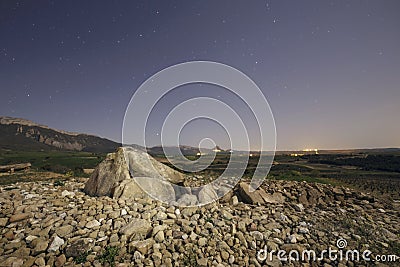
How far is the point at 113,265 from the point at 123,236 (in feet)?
2.90

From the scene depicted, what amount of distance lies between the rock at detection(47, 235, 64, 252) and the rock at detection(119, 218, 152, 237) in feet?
4.83

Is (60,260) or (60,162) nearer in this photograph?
(60,260)

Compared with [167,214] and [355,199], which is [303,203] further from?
[167,214]

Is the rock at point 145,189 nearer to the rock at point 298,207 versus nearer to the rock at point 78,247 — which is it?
the rock at point 78,247

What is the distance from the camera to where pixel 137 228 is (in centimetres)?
614

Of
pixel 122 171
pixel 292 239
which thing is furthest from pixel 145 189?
pixel 292 239

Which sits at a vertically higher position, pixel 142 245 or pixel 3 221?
pixel 3 221

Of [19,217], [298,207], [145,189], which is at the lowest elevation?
[298,207]

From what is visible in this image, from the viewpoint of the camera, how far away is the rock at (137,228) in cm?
604

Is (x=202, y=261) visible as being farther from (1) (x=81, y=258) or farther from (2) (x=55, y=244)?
(2) (x=55, y=244)

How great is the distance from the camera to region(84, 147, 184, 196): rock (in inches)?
356

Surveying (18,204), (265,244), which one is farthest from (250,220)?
(18,204)

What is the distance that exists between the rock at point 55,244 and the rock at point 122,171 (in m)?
2.83

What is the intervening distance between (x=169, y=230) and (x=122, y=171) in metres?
4.10
